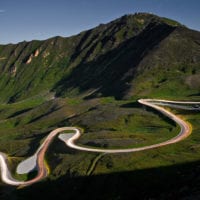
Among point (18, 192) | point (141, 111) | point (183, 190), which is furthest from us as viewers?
point (141, 111)

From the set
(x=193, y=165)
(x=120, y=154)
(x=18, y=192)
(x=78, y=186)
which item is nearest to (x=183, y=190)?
(x=193, y=165)

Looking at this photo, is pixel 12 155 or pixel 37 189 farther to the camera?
pixel 12 155

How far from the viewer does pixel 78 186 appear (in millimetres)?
107000

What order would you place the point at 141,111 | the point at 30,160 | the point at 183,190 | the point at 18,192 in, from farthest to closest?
the point at 141,111 < the point at 30,160 < the point at 18,192 < the point at 183,190

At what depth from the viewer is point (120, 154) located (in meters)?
122

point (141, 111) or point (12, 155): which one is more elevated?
point (141, 111)

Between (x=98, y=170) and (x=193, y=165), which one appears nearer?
(x=193, y=165)

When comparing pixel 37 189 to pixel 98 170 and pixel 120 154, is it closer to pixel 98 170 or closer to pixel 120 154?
pixel 98 170

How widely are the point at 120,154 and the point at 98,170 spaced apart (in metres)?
12.0

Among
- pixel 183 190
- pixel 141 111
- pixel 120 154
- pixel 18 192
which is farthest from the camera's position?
pixel 141 111

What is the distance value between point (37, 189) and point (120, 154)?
94.9 feet

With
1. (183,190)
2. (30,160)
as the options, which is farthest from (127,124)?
(183,190)

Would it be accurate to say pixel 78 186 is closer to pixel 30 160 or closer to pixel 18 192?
pixel 18 192

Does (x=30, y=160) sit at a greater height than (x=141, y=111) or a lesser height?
lesser
